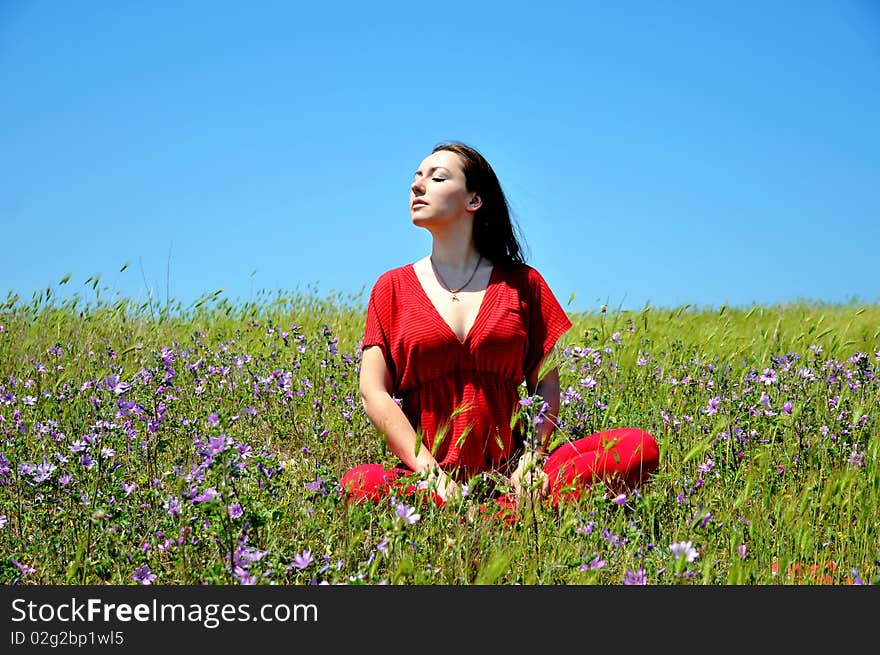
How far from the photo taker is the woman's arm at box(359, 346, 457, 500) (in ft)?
11.8

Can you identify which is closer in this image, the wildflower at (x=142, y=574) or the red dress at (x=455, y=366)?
the wildflower at (x=142, y=574)

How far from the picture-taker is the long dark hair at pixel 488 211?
157 inches

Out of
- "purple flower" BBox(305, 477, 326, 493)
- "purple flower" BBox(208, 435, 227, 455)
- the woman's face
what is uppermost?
the woman's face

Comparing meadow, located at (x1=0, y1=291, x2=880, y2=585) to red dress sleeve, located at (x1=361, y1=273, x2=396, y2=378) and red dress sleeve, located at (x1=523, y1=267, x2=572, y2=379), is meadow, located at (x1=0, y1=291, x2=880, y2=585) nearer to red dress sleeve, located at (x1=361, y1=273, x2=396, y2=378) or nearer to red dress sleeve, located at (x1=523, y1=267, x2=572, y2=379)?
red dress sleeve, located at (x1=523, y1=267, x2=572, y2=379)

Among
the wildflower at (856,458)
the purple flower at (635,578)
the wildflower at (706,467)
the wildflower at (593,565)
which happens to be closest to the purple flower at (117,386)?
the wildflower at (593,565)

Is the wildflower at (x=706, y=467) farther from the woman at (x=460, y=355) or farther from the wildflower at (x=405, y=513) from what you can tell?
the wildflower at (x=405, y=513)

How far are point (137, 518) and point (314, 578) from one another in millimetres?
1032

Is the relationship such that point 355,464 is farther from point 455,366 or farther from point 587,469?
point 587,469

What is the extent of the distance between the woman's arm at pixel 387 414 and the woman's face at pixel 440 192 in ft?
2.11

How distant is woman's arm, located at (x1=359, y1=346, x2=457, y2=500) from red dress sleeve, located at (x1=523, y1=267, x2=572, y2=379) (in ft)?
2.27

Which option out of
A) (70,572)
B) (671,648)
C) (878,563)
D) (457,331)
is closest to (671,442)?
(457,331)

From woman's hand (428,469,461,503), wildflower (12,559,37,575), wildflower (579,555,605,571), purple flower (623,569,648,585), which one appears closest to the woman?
woman's hand (428,469,461,503)

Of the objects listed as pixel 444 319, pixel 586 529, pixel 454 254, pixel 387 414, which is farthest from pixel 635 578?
pixel 454 254

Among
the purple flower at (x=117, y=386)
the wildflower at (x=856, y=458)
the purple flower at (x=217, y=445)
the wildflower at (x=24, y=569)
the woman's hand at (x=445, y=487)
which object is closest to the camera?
the purple flower at (x=217, y=445)
